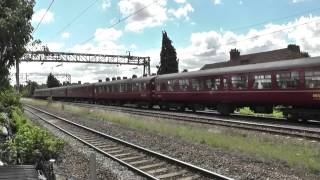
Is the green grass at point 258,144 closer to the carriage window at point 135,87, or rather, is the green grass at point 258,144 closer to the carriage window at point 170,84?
the carriage window at point 170,84

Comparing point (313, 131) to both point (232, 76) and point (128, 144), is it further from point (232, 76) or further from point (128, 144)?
point (232, 76)

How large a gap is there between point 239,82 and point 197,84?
5.57 m

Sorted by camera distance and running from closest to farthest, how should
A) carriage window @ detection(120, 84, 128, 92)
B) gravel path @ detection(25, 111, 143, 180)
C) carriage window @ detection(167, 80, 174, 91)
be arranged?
gravel path @ detection(25, 111, 143, 180) < carriage window @ detection(167, 80, 174, 91) < carriage window @ detection(120, 84, 128, 92)

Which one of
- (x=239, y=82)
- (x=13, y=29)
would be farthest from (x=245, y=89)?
(x=13, y=29)

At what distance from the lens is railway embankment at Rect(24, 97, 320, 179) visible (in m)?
11.4

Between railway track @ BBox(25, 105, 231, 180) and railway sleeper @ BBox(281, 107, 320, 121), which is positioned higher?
railway sleeper @ BBox(281, 107, 320, 121)

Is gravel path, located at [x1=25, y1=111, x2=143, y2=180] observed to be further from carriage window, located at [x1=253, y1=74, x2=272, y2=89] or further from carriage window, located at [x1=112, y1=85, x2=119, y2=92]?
carriage window, located at [x1=112, y1=85, x2=119, y2=92]

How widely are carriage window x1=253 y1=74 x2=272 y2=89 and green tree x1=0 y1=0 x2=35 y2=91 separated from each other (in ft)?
48.0

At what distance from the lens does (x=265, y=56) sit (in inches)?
2825

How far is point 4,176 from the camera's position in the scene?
8594 millimetres

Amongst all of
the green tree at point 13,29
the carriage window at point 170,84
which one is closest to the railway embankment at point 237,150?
the green tree at point 13,29

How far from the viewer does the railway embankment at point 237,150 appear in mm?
11438

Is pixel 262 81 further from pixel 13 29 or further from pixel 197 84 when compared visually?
pixel 13 29

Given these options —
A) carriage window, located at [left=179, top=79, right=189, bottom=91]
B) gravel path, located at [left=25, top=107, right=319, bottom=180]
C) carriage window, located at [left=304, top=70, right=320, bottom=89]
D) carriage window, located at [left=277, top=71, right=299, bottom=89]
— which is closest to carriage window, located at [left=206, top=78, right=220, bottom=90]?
carriage window, located at [left=179, top=79, right=189, bottom=91]
